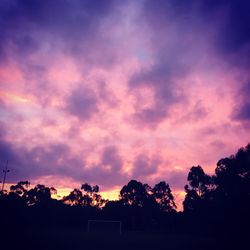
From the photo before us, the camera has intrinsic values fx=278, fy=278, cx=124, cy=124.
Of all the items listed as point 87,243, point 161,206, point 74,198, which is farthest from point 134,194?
point 87,243

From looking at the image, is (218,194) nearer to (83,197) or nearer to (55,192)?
(83,197)

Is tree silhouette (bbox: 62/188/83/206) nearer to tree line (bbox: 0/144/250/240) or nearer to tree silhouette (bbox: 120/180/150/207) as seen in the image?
tree line (bbox: 0/144/250/240)

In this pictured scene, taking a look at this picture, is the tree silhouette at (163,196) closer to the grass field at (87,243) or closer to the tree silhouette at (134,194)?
the tree silhouette at (134,194)

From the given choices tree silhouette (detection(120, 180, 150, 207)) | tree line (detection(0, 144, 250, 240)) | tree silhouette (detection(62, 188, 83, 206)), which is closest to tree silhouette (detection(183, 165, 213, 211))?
tree line (detection(0, 144, 250, 240))

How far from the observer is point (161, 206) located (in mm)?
109438

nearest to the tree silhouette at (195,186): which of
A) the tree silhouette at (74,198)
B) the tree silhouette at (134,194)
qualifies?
the tree silhouette at (134,194)

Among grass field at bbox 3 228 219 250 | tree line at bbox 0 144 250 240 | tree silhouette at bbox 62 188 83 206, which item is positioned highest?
tree silhouette at bbox 62 188 83 206

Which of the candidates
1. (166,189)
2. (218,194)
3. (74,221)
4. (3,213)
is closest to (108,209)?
(74,221)

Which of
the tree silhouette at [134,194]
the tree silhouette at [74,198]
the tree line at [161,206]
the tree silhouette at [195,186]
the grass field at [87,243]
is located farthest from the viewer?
the tree silhouette at [74,198]

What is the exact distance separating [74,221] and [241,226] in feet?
217

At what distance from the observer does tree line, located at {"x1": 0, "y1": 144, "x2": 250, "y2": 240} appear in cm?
4016

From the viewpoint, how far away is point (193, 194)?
81.1 metres

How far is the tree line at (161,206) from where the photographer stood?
1581 inches

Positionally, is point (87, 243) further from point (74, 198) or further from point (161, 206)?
point (74, 198)
